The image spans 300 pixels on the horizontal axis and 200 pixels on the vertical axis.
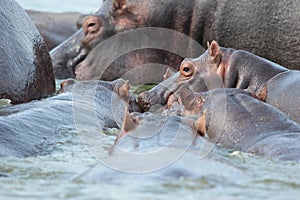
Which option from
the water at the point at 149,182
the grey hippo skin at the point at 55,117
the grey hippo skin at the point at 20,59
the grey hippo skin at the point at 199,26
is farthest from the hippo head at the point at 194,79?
the water at the point at 149,182

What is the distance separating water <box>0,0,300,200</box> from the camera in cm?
324

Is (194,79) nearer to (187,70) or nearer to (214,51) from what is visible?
(187,70)

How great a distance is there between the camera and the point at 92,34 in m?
9.53

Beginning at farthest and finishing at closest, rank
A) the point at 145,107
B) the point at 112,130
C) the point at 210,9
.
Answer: the point at 210,9
the point at 145,107
the point at 112,130

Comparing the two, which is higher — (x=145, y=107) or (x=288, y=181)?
(x=288, y=181)

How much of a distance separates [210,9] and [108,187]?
19.0 feet

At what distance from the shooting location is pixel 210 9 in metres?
8.93

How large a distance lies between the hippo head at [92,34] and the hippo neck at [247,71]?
91.9 inches

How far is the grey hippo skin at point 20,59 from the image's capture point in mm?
6371

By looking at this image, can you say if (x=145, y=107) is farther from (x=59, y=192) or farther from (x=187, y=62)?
(x=59, y=192)

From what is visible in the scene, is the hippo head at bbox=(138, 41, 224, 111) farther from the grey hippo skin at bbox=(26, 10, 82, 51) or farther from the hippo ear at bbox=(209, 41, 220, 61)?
the grey hippo skin at bbox=(26, 10, 82, 51)

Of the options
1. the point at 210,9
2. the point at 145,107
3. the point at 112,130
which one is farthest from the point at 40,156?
the point at 210,9

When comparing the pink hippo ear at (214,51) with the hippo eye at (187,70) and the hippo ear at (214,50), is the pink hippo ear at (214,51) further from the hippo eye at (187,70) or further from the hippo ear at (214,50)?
the hippo eye at (187,70)

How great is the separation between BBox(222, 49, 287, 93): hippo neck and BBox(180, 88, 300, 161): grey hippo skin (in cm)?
93
